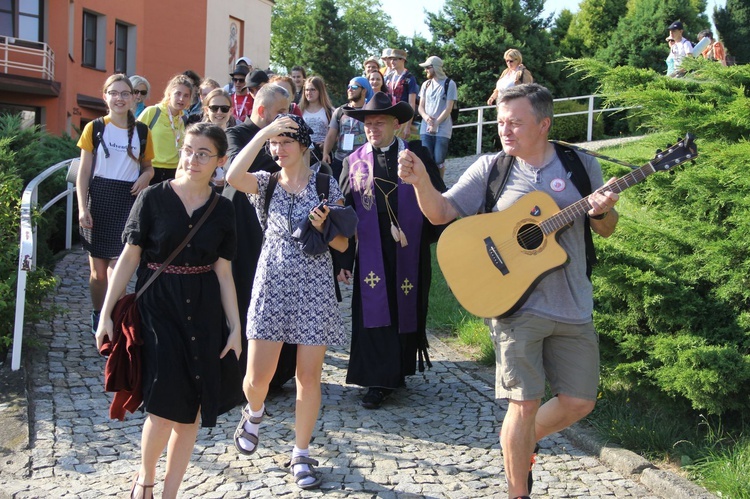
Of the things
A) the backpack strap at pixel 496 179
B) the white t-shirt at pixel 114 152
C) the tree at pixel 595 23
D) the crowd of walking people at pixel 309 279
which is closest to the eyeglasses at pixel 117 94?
the white t-shirt at pixel 114 152

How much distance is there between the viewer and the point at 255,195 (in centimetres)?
492

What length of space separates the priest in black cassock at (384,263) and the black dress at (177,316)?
184 centimetres

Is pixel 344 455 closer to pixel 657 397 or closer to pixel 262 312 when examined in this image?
pixel 262 312

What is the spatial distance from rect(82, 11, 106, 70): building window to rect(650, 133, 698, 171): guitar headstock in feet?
86.3

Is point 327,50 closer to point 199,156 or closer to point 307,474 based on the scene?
point 199,156

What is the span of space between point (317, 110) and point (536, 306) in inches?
241

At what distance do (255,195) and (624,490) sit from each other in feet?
8.37

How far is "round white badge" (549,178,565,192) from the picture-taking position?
4246mm

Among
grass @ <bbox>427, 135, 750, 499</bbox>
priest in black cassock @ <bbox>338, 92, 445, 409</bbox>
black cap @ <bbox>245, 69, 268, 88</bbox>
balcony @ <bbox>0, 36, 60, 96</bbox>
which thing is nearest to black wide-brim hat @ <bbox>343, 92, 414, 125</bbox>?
priest in black cassock @ <bbox>338, 92, 445, 409</bbox>

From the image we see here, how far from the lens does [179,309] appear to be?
412 cm

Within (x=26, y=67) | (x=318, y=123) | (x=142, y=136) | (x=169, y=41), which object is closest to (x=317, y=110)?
(x=318, y=123)

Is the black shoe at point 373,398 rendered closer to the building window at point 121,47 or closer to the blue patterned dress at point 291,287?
the blue patterned dress at point 291,287

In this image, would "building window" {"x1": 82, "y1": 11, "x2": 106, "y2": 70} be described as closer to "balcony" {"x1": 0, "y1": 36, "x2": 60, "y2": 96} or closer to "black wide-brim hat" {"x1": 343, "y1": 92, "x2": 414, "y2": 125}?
"balcony" {"x1": 0, "y1": 36, "x2": 60, "y2": 96}

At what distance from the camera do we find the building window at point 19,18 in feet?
82.6
